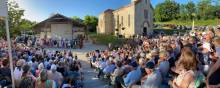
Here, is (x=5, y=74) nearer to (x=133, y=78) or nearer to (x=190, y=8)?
(x=133, y=78)

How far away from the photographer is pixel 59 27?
47500 mm

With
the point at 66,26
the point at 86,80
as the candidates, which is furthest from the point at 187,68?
the point at 66,26

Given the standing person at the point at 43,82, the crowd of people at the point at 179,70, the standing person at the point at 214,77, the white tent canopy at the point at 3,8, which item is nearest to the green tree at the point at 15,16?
the crowd of people at the point at 179,70

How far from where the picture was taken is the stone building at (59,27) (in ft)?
155

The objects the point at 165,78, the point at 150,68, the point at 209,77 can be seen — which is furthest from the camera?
the point at 165,78

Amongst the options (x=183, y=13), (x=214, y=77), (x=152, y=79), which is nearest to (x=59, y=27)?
(x=152, y=79)

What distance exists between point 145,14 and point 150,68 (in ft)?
164

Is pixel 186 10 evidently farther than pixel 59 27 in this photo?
Yes

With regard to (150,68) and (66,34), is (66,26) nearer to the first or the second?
(66,34)

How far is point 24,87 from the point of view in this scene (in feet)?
32.8

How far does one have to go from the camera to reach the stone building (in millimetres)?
47250

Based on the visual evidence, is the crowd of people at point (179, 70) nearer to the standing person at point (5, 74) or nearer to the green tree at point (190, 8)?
the standing person at point (5, 74)

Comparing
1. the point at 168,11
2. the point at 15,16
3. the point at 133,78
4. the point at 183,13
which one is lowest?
the point at 133,78

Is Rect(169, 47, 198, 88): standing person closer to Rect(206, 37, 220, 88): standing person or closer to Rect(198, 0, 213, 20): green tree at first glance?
Rect(206, 37, 220, 88): standing person
